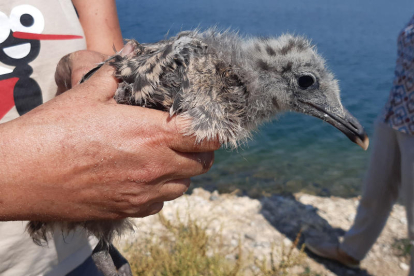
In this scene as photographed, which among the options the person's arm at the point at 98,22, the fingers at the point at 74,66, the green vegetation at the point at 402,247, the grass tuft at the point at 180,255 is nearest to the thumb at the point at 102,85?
the fingers at the point at 74,66

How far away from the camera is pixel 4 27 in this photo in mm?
1716

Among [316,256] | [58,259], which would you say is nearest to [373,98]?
[316,256]

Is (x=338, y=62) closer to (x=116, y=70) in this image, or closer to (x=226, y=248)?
(x=226, y=248)

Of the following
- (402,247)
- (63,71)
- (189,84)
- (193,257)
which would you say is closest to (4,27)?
(63,71)

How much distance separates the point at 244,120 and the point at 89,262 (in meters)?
1.39

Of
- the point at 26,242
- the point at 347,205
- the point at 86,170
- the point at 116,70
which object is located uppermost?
the point at 116,70

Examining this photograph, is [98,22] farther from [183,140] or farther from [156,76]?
[183,140]

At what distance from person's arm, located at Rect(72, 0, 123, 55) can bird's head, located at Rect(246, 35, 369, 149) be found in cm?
96

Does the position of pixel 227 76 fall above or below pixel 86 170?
above

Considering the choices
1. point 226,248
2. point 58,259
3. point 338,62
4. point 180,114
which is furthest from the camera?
point 338,62

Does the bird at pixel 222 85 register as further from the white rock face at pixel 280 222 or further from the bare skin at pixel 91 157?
the white rock face at pixel 280 222

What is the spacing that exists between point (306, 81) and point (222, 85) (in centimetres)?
59

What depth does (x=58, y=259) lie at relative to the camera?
1926 mm

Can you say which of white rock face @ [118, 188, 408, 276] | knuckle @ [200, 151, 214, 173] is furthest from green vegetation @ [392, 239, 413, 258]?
knuckle @ [200, 151, 214, 173]
